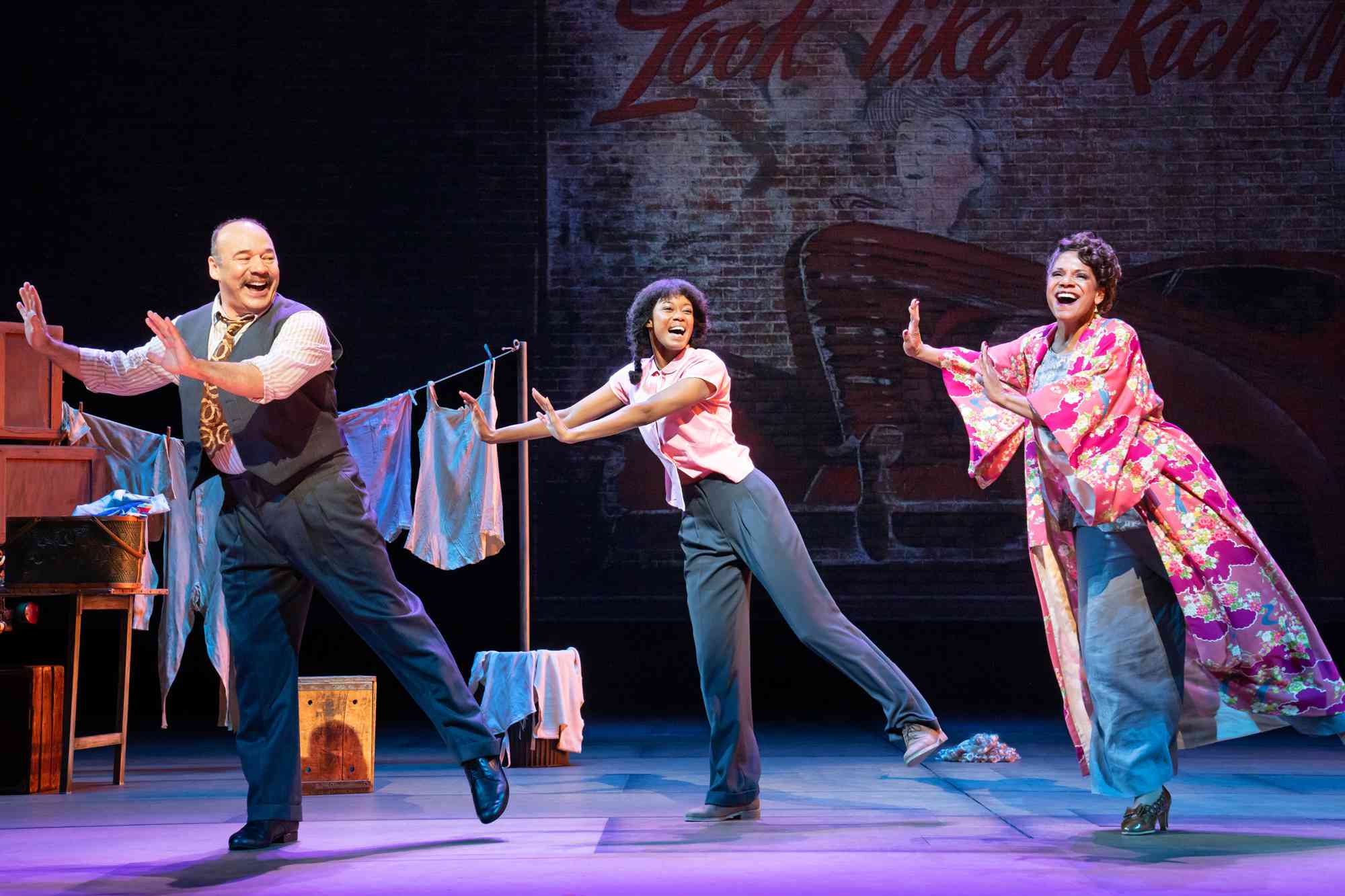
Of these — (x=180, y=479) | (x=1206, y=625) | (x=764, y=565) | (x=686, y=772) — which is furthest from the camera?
(x=180, y=479)

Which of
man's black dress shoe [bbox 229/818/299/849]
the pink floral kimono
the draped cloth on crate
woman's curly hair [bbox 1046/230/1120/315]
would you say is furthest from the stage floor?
woman's curly hair [bbox 1046/230/1120/315]

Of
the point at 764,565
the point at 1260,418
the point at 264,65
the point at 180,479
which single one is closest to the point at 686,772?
the point at 764,565

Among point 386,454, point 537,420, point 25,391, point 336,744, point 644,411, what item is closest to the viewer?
point 644,411

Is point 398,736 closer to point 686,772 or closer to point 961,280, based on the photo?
point 686,772

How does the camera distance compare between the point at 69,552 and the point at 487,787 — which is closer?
the point at 487,787

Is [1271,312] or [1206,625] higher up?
[1271,312]

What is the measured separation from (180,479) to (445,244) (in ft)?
7.11

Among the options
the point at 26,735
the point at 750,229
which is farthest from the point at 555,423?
the point at 750,229

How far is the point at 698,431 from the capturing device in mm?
3686

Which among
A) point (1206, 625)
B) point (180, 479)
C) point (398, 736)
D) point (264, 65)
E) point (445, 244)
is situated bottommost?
point (398, 736)

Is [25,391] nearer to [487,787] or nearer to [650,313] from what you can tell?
[650,313]

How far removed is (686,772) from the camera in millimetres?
4906

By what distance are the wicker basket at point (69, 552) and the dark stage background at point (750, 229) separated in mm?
3051

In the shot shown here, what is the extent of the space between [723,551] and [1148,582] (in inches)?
42.6
